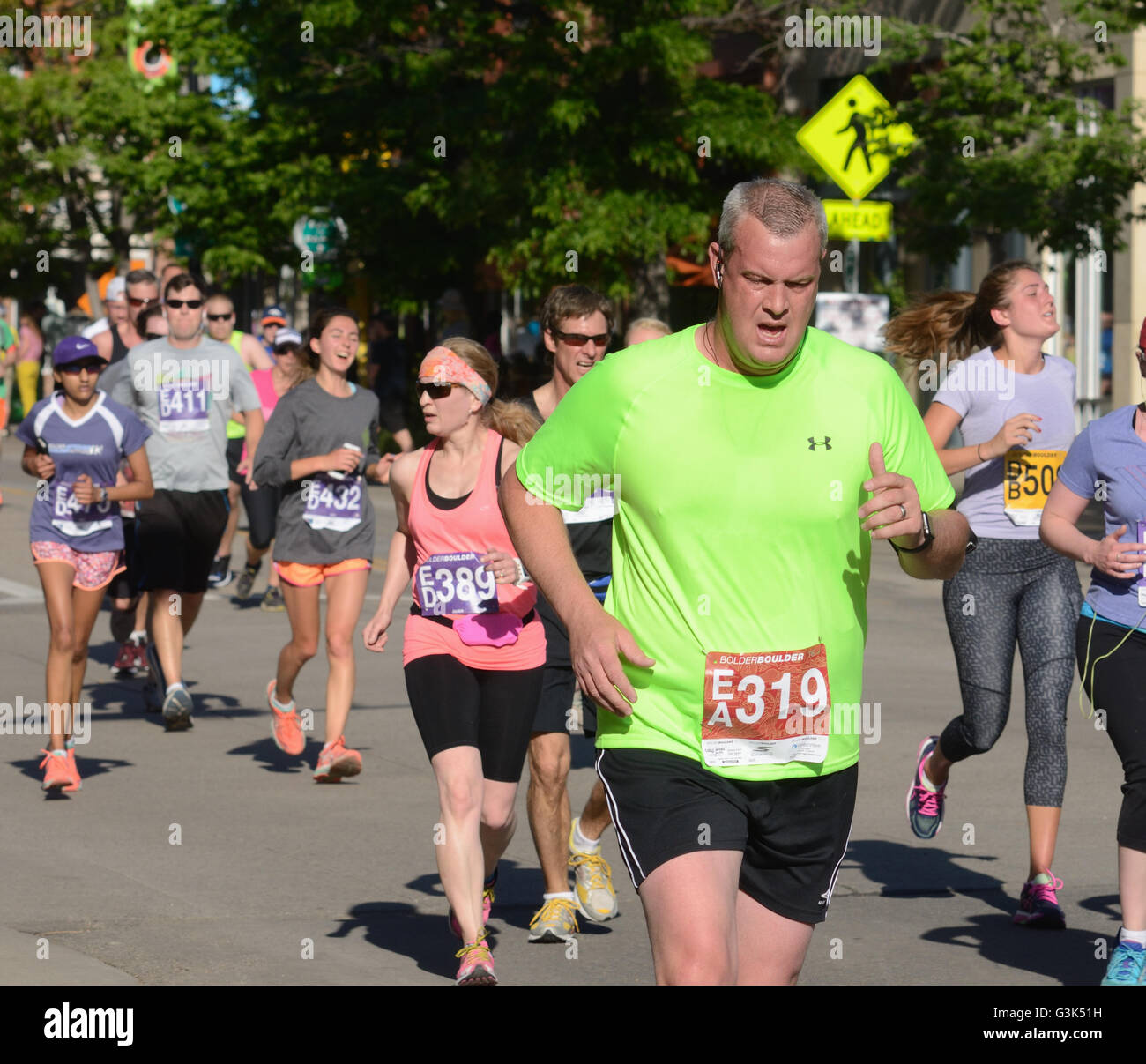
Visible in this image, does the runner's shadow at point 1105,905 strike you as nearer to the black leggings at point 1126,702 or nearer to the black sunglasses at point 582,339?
the black leggings at point 1126,702

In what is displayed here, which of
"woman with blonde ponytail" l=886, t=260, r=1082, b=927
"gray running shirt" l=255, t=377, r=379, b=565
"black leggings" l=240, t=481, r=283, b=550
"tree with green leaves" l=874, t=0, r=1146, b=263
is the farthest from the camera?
"tree with green leaves" l=874, t=0, r=1146, b=263

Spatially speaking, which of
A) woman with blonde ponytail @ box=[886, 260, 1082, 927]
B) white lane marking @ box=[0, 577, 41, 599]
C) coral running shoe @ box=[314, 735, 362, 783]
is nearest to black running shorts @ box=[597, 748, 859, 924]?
woman with blonde ponytail @ box=[886, 260, 1082, 927]

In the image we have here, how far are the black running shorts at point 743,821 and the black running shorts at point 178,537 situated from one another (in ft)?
21.6

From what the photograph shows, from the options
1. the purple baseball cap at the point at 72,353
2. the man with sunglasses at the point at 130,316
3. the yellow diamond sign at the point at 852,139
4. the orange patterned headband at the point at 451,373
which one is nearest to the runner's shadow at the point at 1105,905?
the orange patterned headband at the point at 451,373

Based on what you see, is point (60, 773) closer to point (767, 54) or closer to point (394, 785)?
point (394, 785)

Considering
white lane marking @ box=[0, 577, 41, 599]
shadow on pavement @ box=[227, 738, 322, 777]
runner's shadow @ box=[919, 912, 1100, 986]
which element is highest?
runner's shadow @ box=[919, 912, 1100, 986]

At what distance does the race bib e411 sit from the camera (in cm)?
423

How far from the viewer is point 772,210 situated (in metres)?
4.15

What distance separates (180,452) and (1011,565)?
16.6ft

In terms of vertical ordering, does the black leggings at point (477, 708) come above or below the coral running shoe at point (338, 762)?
above

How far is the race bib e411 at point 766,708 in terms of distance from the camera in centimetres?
423

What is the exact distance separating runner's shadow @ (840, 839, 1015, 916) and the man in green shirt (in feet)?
9.97

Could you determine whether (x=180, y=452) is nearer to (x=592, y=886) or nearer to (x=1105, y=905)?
(x=592, y=886)

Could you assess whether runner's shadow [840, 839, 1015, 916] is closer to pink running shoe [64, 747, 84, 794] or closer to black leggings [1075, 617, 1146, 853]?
black leggings [1075, 617, 1146, 853]
